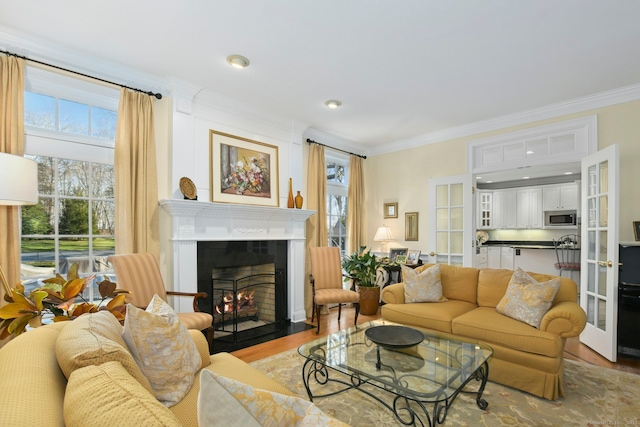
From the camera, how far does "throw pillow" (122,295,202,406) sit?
141 centimetres

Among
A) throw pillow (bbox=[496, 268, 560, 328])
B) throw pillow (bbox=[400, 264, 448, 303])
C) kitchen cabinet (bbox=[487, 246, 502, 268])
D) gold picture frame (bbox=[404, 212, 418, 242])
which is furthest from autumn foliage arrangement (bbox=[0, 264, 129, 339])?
kitchen cabinet (bbox=[487, 246, 502, 268])

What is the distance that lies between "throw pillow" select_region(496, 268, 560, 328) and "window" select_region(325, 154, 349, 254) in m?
3.01

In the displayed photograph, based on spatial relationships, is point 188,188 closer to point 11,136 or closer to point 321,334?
point 11,136

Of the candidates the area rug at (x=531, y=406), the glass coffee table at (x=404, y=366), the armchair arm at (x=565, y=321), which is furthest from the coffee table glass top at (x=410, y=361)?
the armchair arm at (x=565, y=321)

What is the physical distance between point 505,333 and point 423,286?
1008 millimetres

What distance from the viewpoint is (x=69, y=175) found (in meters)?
2.96

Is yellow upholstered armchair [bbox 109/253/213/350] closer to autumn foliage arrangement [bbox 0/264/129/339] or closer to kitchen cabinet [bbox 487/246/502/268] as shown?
autumn foliage arrangement [bbox 0/264/129/339]

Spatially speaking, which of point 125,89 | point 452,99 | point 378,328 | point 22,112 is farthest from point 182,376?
point 452,99

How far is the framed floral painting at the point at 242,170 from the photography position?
3752 mm

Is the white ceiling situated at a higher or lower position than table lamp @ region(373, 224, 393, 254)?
higher

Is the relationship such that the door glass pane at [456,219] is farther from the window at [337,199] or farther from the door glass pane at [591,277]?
the window at [337,199]

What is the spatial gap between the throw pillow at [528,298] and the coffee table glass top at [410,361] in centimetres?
65

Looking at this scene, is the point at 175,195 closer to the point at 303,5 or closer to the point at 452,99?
the point at 303,5

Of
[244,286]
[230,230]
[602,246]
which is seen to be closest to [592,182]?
[602,246]
